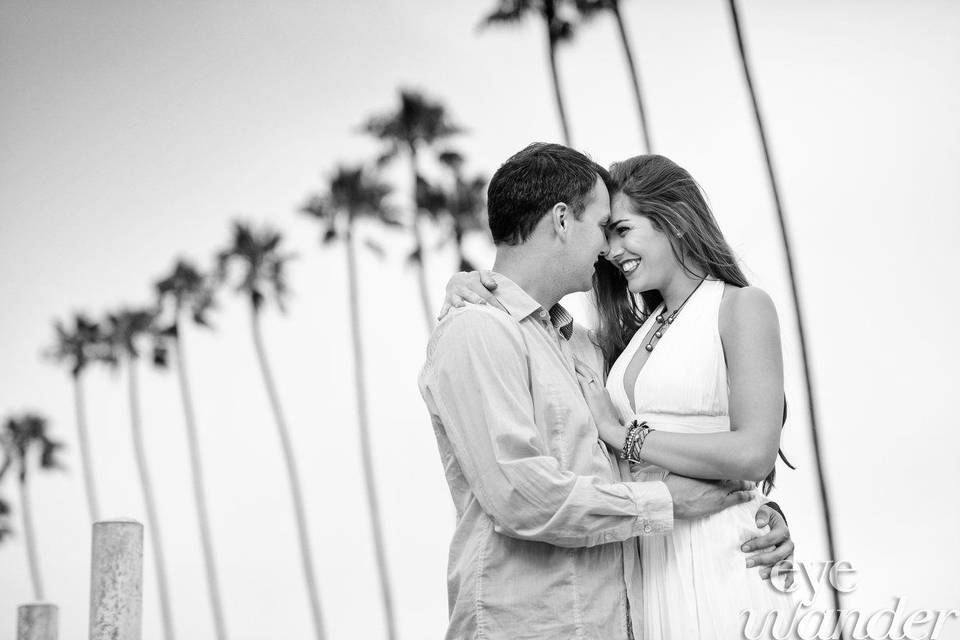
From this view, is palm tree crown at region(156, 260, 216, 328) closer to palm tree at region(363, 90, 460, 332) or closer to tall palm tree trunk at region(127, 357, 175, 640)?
tall palm tree trunk at region(127, 357, 175, 640)

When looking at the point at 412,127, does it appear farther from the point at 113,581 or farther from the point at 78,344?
the point at 113,581

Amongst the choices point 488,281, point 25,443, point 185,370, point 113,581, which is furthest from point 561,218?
point 25,443

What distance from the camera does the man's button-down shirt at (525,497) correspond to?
2.90 metres

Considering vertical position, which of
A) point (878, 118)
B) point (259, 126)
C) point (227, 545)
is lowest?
point (227, 545)

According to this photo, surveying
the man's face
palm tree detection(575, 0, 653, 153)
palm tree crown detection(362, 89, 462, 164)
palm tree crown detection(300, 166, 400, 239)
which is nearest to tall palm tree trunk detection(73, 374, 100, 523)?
palm tree crown detection(300, 166, 400, 239)

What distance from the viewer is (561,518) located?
2854 mm

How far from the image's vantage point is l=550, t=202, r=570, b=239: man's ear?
3.43 meters

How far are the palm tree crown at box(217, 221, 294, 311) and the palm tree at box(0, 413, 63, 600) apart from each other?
7.58 m

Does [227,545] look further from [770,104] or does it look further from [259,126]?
[770,104]

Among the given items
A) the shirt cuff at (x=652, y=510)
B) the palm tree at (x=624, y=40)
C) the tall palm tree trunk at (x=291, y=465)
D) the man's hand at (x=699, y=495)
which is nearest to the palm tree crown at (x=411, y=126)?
the palm tree at (x=624, y=40)

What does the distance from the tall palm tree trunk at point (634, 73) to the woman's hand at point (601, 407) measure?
35.1ft

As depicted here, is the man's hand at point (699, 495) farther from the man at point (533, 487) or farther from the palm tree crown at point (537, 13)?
the palm tree crown at point (537, 13)

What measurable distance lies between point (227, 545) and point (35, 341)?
5.61 metres

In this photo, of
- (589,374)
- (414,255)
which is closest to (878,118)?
(414,255)
